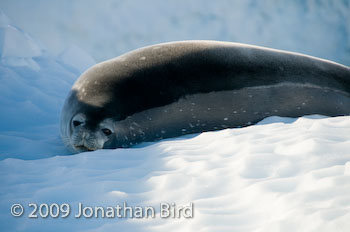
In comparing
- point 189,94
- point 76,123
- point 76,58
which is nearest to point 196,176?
point 189,94

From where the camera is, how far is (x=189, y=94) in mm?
2533

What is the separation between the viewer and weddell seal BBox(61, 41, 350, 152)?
2.49m

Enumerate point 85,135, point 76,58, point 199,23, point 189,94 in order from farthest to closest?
point 199,23 → point 76,58 → point 189,94 → point 85,135

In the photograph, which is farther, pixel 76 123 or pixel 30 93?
pixel 30 93

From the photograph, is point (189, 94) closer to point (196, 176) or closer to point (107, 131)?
point (107, 131)

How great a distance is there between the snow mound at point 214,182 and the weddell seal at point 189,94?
0.36m

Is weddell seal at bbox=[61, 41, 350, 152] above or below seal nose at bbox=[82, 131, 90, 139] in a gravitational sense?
above

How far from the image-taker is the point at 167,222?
123 centimetres

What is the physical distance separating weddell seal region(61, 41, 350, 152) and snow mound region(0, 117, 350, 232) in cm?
36

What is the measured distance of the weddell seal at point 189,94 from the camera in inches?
98.2

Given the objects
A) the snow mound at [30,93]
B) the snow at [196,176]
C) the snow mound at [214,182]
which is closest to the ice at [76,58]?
the snow mound at [30,93]

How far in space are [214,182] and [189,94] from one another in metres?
1.14

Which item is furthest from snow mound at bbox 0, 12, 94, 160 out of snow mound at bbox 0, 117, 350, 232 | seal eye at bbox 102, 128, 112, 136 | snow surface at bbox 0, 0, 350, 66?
snow surface at bbox 0, 0, 350, 66

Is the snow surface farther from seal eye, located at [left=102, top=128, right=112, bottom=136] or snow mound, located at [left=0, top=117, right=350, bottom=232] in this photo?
snow mound, located at [left=0, top=117, right=350, bottom=232]
